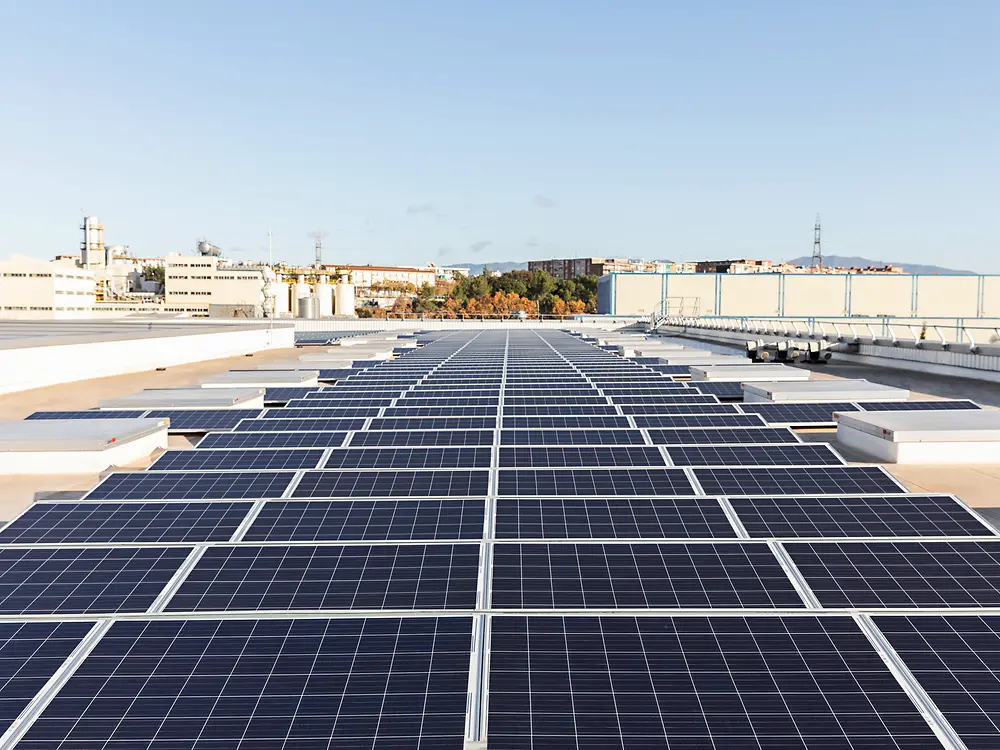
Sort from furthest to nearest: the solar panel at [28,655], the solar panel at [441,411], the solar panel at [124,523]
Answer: the solar panel at [441,411], the solar panel at [124,523], the solar panel at [28,655]

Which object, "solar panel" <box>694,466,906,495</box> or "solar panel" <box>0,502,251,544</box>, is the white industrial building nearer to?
"solar panel" <box>0,502,251,544</box>

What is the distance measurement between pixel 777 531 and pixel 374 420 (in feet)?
29.4

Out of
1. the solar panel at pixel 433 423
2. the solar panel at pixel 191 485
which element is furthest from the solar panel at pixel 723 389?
the solar panel at pixel 191 485

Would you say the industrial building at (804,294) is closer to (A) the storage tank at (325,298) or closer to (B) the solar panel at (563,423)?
(A) the storage tank at (325,298)

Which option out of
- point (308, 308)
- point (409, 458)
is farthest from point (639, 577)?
point (308, 308)

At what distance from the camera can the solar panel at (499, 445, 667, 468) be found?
34.8ft

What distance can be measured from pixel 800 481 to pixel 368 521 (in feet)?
17.5

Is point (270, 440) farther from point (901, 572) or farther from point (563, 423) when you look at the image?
point (901, 572)

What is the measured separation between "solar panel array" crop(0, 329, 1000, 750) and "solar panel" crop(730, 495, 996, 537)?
4 centimetres

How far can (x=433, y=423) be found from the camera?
46.7 ft

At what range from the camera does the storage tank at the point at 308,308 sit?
9606 centimetres

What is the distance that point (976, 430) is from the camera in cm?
1253

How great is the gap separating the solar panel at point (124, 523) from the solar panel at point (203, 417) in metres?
6.85

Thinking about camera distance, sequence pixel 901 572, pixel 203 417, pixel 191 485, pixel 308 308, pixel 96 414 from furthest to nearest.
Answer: pixel 308 308, pixel 203 417, pixel 96 414, pixel 191 485, pixel 901 572
